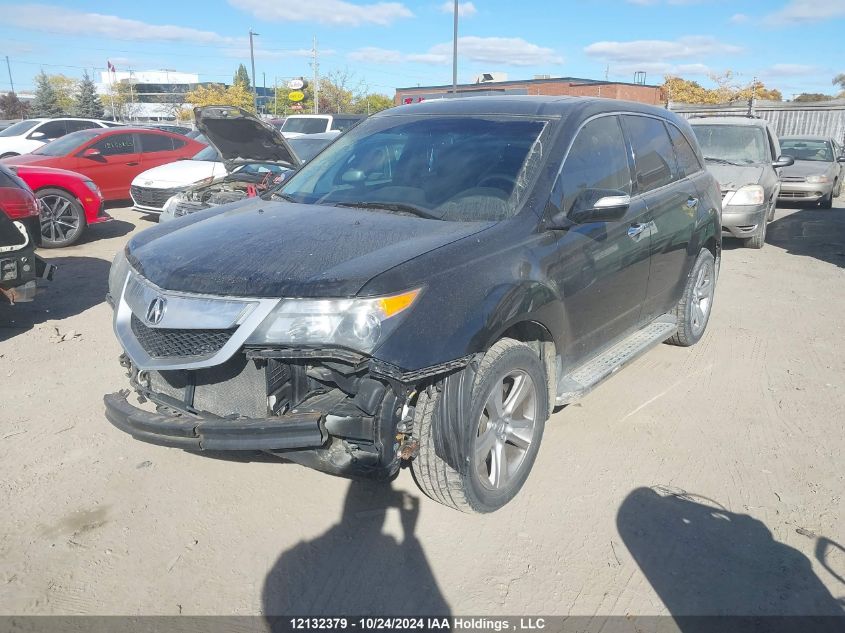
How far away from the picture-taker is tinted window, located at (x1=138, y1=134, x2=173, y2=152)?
13.4 m

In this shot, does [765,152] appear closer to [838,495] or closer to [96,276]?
[838,495]

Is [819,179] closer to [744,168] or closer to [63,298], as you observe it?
[744,168]

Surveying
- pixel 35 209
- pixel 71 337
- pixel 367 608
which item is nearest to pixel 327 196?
pixel 367 608

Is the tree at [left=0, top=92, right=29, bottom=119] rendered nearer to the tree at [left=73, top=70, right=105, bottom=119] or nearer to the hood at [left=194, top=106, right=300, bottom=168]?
the tree at [left=73, top=70, right=105, bottom=119]

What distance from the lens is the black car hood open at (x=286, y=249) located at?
278 centimetres

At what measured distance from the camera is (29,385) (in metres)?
4.72

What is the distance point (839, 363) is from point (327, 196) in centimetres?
428

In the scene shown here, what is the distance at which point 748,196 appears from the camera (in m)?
9.56

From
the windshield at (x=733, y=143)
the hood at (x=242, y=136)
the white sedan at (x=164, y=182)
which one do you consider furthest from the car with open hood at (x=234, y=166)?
the windshield at (x=733, y=143)

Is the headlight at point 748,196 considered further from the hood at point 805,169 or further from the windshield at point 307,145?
the windshield at point 307,145

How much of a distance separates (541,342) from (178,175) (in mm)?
9084

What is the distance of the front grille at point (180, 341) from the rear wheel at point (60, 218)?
295 inches

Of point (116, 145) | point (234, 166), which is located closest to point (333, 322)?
point (234, 166)

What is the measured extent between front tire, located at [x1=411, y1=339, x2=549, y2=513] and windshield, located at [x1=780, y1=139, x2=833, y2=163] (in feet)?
48.3
